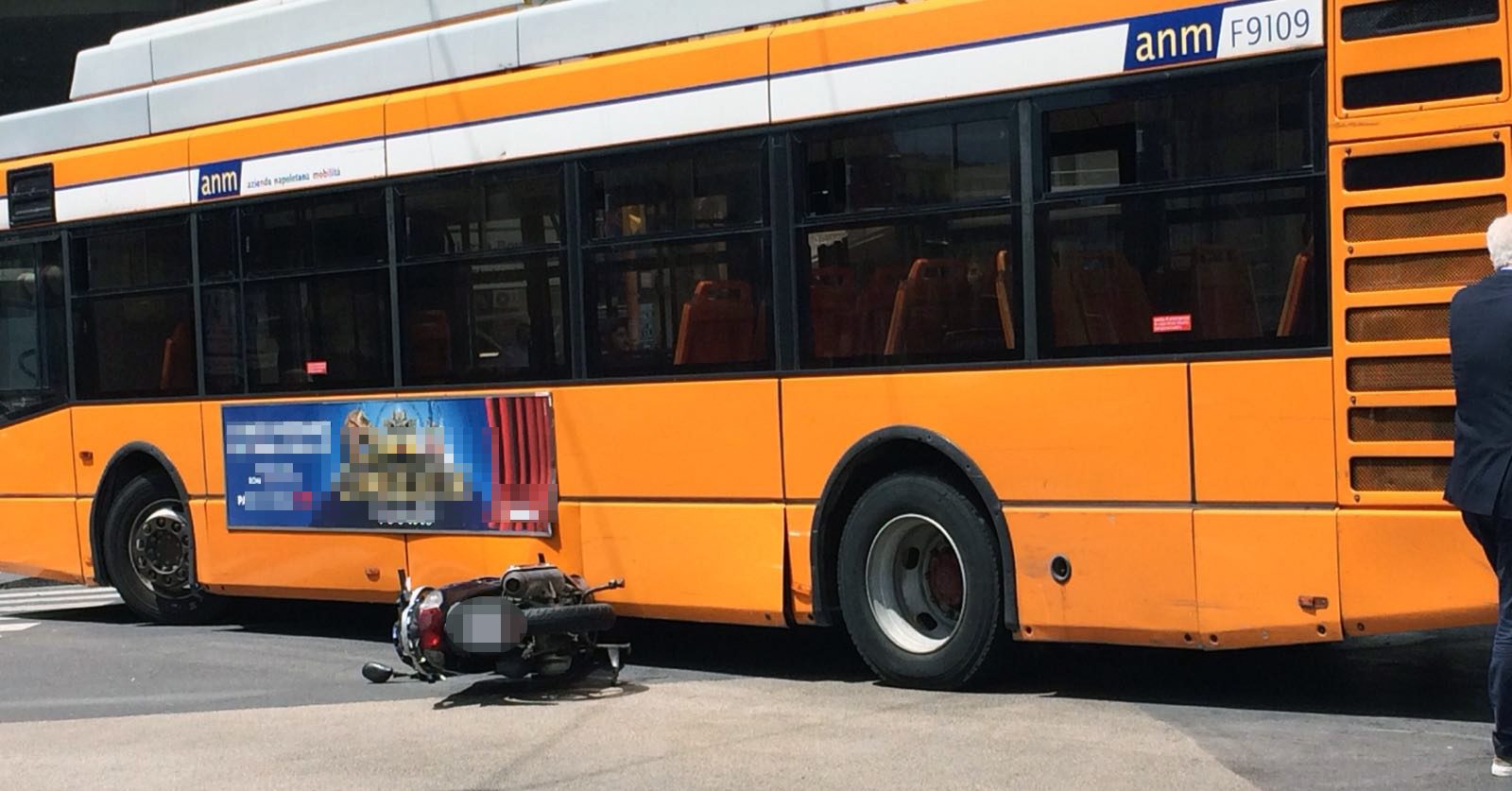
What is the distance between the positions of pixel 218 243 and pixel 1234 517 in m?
7.12

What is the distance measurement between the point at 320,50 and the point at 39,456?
3784mm

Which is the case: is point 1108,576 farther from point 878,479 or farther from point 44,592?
point 44,592

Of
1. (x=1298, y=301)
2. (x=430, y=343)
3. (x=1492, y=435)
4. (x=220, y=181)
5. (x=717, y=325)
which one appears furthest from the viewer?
(x=220, y=181)

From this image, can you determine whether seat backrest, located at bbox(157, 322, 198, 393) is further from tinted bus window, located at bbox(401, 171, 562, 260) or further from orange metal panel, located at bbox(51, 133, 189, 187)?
tinted bus window, located at bbox(401, 171, 562, 260)

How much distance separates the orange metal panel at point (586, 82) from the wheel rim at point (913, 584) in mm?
2433

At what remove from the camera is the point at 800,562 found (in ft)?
31.0

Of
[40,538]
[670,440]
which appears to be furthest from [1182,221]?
[40,538]

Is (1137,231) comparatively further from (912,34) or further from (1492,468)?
(1492,468)

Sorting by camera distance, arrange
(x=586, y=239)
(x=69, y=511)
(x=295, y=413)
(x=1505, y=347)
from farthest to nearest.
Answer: (x=69, y=511), (x=295, y=413), (x=586, y=239), (x=1505, y=347)

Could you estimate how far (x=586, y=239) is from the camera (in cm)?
1027

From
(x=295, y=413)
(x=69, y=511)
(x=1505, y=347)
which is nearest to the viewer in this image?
(x=1505, y=347)

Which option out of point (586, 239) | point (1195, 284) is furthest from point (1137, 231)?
point (586, 239)

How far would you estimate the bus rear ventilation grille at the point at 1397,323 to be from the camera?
757 centimetres

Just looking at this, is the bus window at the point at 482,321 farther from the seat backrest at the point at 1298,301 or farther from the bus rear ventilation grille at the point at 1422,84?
the bus rear ventilation grille at the point at 1422,84
